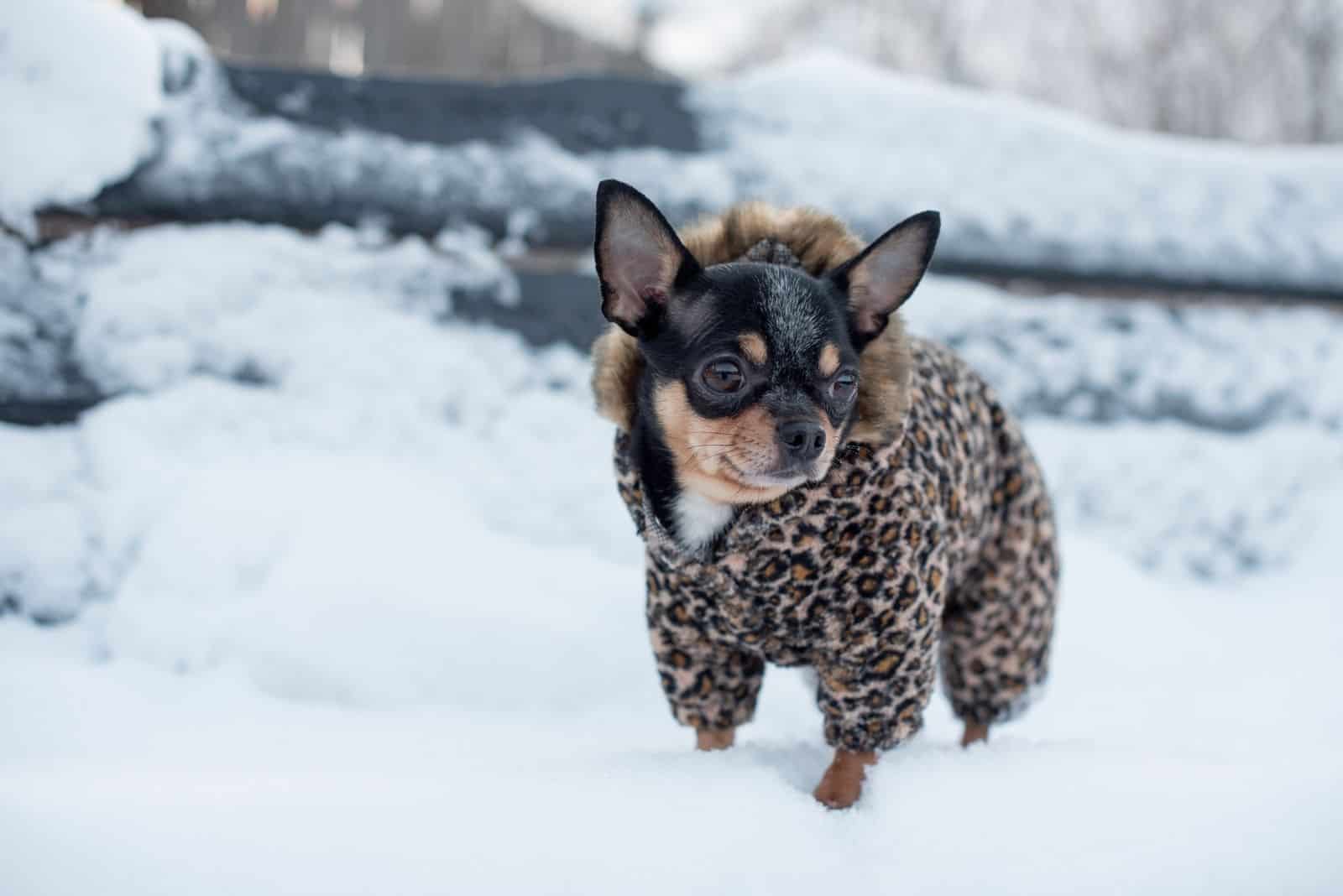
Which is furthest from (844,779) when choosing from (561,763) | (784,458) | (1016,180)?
(1016,180)

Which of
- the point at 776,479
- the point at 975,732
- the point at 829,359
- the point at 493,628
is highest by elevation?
the point at 829,359

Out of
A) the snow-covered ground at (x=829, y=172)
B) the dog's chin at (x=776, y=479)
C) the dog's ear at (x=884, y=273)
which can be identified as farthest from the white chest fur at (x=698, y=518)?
the snow-covered ground at (x=829, y=172)

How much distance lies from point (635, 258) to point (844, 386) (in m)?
0.38

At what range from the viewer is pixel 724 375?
1.46 m

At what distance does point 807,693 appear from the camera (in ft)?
7.64

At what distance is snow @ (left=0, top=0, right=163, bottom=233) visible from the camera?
94.3 inches

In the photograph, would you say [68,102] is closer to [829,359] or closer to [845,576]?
[829,359]

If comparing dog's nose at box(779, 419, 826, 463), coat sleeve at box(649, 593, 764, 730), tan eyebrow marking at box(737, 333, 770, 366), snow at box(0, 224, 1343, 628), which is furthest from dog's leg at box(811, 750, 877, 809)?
snow at box(0, 224, 1343, 628)

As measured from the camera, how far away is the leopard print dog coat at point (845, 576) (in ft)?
4.84

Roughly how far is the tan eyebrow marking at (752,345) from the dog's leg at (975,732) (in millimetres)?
1023

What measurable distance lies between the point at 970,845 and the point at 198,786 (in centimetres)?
115

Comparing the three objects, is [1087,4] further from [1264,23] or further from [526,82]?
[526,82]

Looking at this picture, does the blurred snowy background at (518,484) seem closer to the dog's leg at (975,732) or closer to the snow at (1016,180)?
the snow at (1016,180)

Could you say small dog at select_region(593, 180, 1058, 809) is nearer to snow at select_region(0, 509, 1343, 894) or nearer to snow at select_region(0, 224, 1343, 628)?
snow at select_region(0, 509, 1343, 894)
